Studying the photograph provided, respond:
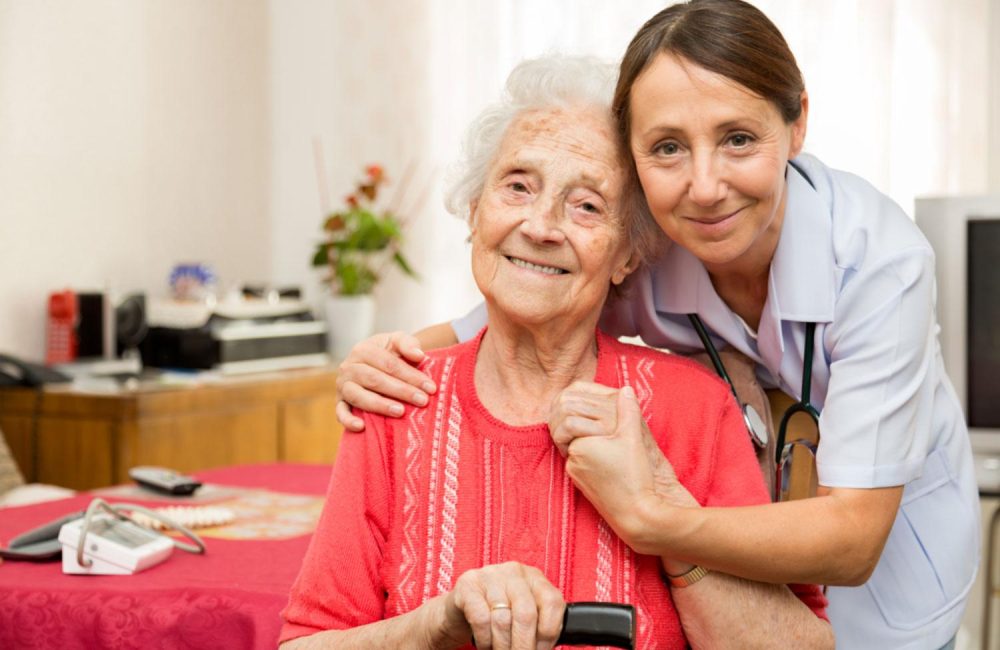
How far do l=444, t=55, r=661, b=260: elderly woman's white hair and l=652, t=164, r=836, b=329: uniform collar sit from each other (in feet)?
0.35

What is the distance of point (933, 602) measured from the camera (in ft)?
4.90

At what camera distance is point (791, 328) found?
1444mm

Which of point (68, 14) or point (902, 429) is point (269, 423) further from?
point (902, 429)

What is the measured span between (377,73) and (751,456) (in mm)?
3862

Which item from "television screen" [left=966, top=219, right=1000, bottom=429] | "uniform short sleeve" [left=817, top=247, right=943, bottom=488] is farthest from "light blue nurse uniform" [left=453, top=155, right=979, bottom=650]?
"television screen" [left=966, top=219, right=1000, bottom=429]

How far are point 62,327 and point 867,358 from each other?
3.04 meters

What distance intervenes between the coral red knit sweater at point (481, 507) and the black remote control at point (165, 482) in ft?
2.59

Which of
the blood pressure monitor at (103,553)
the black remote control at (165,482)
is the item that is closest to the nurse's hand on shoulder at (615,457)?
the blood pressure monitor at (103,553)

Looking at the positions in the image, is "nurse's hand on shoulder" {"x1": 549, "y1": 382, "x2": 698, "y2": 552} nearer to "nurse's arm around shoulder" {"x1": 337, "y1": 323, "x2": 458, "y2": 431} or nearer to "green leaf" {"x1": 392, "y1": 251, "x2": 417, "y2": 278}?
"nurse's arm around shoulder" {"x1": 337, "y1": 323, "x2": 458, "y2": 431}

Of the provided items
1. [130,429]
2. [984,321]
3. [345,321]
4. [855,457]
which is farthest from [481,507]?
[345,321]

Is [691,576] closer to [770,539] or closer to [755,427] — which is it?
[770,539]

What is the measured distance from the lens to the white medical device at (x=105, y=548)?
5.12 ft

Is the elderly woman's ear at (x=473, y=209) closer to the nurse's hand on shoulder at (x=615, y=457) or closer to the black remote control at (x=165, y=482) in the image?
the nurse's hand on shoulder at (x=615, y=457)

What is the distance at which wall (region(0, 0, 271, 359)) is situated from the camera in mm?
3707
